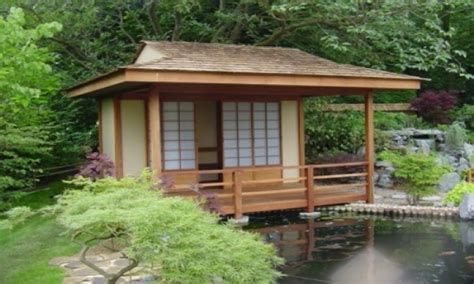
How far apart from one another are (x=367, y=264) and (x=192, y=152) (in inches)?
200

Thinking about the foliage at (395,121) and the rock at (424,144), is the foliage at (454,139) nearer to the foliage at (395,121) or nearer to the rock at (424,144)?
the rock at (424,144)

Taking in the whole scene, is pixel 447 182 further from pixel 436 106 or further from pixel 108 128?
pixel 108 128

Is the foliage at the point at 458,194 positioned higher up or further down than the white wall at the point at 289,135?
further down

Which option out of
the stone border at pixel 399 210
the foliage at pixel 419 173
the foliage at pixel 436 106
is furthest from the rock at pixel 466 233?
the foliage at pixel 436 106

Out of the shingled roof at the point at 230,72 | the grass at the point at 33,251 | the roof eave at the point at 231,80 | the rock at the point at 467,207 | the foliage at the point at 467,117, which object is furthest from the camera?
the foliage at the point at 467,117

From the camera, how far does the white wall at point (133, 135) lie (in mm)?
11141

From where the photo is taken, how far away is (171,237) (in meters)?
4.43

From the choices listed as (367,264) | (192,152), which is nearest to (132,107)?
(192,152)

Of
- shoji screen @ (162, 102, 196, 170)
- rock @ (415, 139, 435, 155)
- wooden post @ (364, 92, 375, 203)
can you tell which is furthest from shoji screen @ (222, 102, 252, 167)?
rock @ (415, 139, 435, 155)

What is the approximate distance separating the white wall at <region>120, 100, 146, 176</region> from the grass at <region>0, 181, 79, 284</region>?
7.33 ft

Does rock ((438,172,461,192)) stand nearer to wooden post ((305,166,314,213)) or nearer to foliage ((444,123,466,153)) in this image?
foliage ((444,123,466,153))

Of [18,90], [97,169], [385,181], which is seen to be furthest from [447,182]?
[18,90]

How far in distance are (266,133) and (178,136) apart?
2.02 m

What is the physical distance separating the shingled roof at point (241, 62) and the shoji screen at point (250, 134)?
1.10 m
